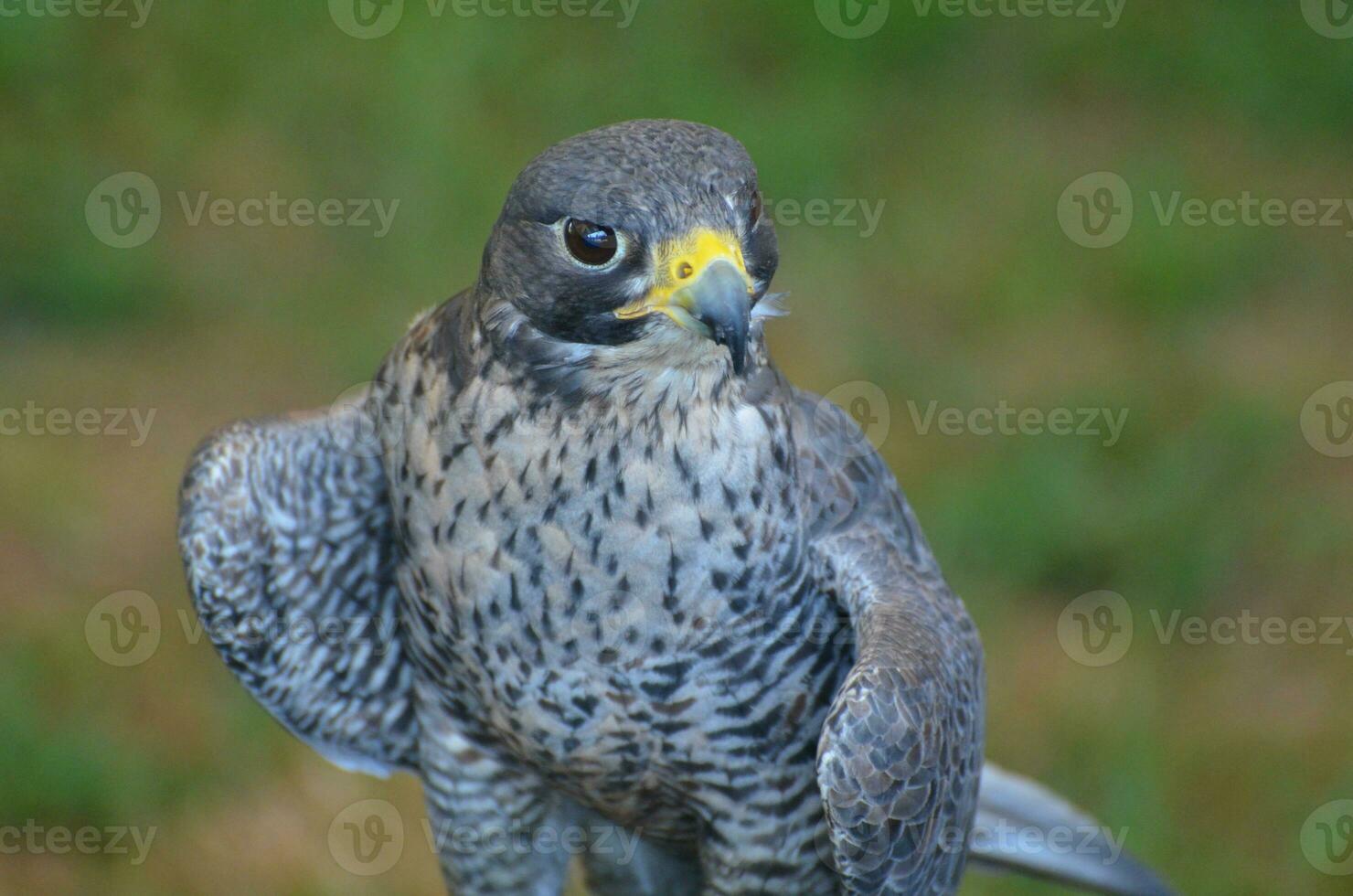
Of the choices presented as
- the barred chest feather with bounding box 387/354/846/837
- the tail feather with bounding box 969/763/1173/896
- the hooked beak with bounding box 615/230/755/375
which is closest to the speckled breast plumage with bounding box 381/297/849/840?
the barred chest feather with bounding box 387/354/846/837

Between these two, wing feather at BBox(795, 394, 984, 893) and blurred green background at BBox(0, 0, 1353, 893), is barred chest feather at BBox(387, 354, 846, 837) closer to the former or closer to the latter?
wing feather at BBox(795, 394, 984, 893)

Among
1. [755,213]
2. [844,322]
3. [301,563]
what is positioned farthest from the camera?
[844,322]

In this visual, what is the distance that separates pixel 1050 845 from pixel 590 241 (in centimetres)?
189

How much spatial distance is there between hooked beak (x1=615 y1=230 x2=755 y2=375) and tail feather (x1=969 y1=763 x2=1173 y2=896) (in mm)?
1545

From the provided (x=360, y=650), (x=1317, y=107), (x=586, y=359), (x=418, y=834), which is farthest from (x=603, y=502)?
(x=1317, y=107)

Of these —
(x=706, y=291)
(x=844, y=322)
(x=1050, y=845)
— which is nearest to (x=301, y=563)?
(x=706, y=291)

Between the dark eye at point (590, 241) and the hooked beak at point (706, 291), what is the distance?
83 millimetres

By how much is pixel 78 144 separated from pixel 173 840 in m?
3.40

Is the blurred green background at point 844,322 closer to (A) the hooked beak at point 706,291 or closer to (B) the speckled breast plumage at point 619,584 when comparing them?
(B) the speckled breast plumage at point 619,584

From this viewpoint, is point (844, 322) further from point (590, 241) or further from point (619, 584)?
point (590, 241)

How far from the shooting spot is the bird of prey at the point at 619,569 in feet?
9.10

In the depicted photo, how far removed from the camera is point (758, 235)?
2.84m

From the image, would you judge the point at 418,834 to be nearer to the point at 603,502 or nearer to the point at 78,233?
the point at 603,502

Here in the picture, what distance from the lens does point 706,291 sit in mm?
2631
